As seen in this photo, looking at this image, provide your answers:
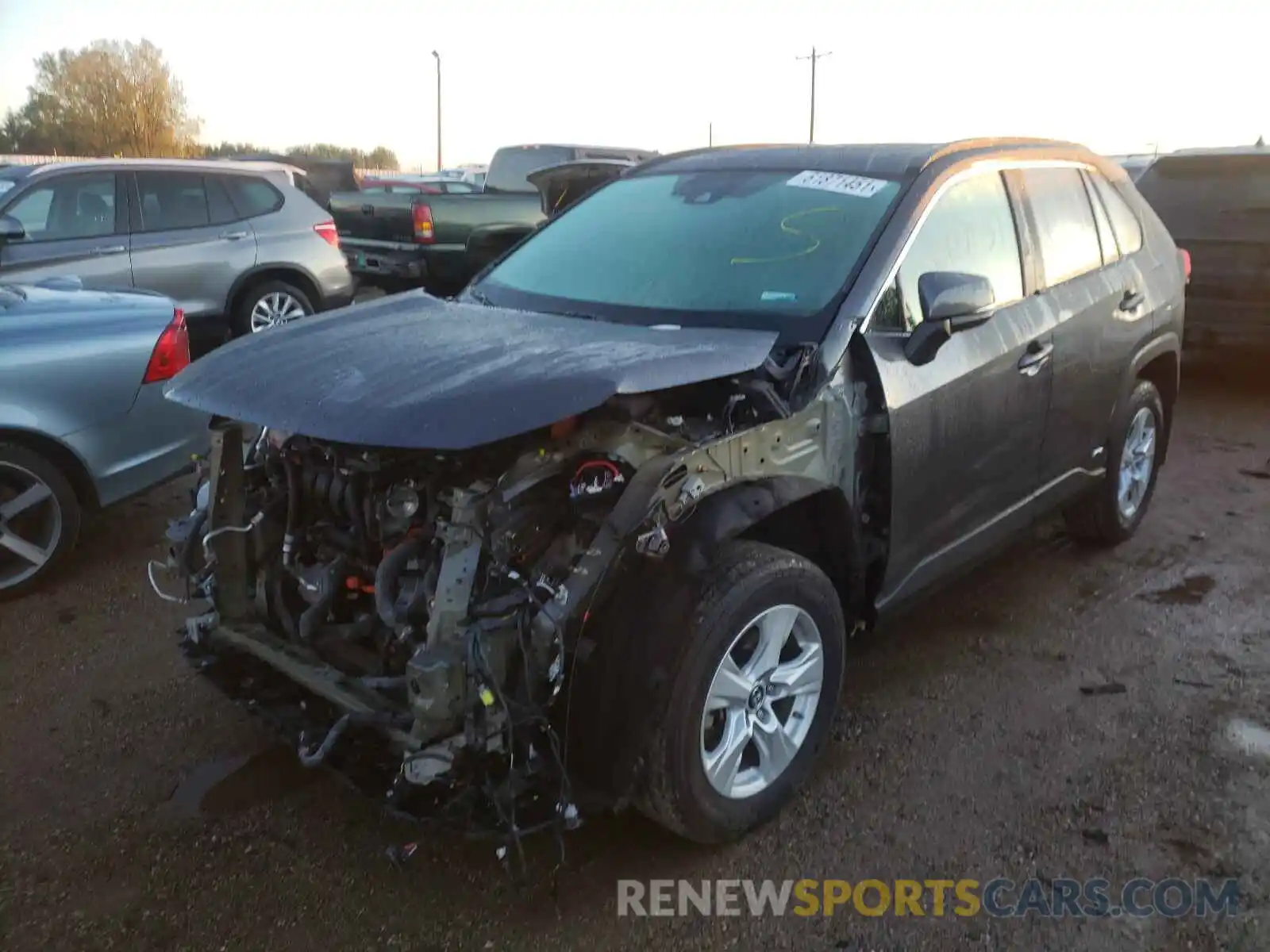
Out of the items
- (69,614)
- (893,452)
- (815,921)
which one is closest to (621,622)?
(815,921)

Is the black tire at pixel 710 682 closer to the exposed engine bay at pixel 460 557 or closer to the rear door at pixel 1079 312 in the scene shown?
the exposed engine bay at pixel 460 557

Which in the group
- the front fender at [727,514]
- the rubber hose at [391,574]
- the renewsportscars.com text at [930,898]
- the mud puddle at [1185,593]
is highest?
the front fender at [727,514]

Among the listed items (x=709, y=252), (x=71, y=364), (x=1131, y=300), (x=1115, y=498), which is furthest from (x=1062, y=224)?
(x=71, y=364)

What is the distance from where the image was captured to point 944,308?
314 cm

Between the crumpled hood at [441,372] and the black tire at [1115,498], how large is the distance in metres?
2.41

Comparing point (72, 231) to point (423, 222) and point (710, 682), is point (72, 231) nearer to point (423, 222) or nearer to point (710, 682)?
point (423, 222)

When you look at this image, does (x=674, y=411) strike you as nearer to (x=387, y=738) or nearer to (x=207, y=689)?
(x=387, y=738)

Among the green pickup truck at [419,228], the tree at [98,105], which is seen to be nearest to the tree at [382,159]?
the tree at [98,105]

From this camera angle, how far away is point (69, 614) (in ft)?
14.2

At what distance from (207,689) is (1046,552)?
12.5ft

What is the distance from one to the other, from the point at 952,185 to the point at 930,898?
233cm

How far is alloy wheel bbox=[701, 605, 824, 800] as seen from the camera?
2.81 metres

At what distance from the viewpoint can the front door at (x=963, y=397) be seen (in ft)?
10.9

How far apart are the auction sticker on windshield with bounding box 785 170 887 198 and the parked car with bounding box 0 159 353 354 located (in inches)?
217
